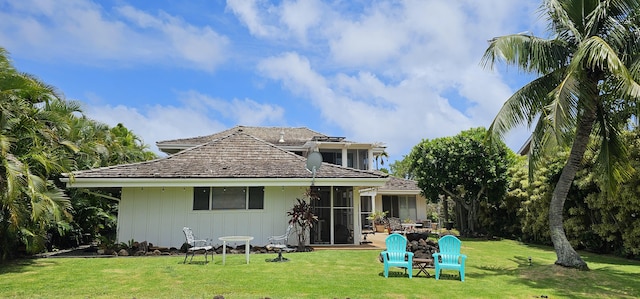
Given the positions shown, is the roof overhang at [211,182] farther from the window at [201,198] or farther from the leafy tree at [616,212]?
the leafy tree at [616,212]

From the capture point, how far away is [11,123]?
985cm

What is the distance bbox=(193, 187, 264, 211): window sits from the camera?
1430cm

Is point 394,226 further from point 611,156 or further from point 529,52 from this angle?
point 529,52

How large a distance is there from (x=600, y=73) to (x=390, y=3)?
6.36m

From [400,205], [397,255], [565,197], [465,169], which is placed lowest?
[397,255]

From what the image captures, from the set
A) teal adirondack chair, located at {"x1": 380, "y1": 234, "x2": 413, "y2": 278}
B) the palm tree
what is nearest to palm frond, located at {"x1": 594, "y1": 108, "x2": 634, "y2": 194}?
the palm tree

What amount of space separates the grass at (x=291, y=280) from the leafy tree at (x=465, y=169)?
8324 millimetres

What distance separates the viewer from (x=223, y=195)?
14469mm

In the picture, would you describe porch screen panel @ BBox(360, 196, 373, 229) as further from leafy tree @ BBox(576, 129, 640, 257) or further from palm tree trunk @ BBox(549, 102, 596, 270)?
palm tree trunk @ BBox(549, 102, 596, 270)

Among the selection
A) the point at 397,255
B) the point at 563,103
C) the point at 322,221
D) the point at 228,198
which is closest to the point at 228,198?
the point at 228,198

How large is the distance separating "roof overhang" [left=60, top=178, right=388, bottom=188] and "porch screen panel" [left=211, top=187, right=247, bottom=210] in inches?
28.3

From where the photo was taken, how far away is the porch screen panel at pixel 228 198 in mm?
14383

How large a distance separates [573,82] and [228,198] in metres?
11.5

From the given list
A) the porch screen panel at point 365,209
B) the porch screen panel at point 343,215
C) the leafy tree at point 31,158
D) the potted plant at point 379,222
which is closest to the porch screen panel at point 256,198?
the porch screen panel at point 343,215
